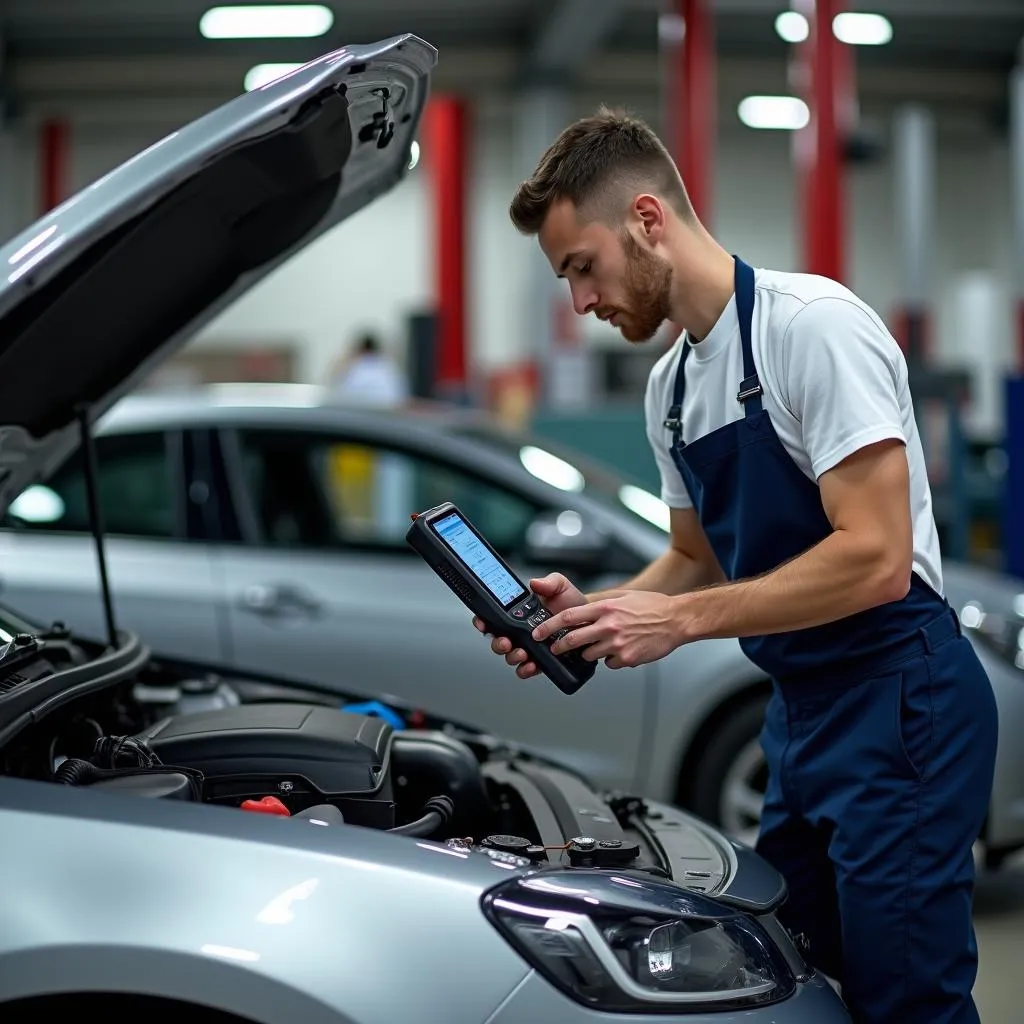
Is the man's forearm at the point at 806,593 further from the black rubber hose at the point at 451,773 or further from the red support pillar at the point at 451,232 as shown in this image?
the red support pillar at the point at 451,232

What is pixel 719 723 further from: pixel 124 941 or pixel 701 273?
pixel 124 941

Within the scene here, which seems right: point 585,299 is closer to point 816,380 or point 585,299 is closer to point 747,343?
point 747,343

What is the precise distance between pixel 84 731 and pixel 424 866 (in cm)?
80

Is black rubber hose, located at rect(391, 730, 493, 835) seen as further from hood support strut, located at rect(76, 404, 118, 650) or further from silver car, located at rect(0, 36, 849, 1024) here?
hood support strut, located at rect(76, 404, 118, 650)

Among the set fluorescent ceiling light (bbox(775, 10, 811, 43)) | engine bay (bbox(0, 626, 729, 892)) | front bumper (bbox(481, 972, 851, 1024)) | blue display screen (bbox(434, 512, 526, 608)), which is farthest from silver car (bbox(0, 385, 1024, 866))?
fluorescent ceiling light (bbox(775, 10, 811, 43))

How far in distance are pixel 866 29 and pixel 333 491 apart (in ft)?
38.4

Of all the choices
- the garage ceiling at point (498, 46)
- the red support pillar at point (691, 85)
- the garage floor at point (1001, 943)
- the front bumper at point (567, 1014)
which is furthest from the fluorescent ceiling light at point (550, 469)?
the garage ceiling at point (498, 46)

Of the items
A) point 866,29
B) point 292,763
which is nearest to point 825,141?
point 866,29

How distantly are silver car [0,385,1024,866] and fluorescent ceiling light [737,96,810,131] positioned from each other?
46.0 feet

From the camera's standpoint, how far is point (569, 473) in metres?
4.32

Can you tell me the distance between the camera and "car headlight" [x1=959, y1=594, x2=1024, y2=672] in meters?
3.84

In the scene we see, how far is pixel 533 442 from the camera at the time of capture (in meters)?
4.46

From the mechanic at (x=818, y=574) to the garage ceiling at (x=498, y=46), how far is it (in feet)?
36.3

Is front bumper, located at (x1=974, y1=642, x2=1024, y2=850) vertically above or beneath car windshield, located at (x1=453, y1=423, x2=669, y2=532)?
beneath
